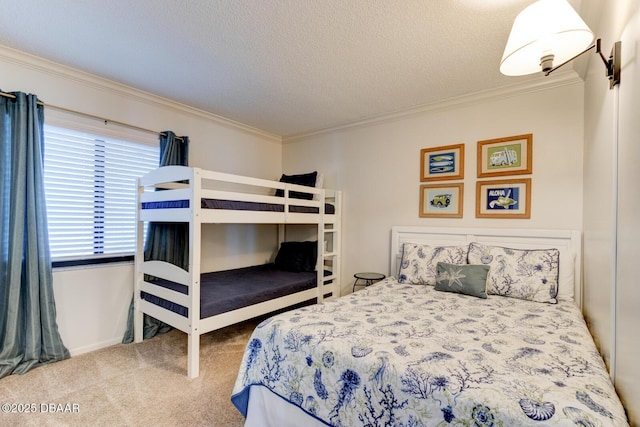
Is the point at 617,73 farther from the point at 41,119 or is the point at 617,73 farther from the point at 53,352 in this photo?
the point at 53,352

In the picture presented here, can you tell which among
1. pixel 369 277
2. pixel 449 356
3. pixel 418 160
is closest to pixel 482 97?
pixel 418 160

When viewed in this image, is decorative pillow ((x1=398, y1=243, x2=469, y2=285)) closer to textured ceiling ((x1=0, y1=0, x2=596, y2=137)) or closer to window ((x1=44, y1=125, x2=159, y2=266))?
textured ceiling ((x1=0, y1=0, x2=596, y2=137))

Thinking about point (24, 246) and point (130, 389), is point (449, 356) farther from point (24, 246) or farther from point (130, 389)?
point (24, 246)

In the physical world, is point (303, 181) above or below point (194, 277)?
above

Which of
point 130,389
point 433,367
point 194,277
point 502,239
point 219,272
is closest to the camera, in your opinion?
point 433,367

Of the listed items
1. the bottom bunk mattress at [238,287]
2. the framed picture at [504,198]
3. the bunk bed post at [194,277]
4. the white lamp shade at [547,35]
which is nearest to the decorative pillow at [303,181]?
the bottom bunk mattress at [238,287]

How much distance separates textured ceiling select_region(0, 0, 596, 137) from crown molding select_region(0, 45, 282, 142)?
0.09 meters

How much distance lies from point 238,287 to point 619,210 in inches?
104

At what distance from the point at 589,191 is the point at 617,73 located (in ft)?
3.67

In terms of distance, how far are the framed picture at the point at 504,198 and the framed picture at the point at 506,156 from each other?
91 millimetres

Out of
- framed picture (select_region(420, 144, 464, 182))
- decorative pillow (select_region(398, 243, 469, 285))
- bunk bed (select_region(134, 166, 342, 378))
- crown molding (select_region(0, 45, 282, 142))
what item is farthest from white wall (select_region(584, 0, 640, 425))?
crown molding (select_region(0, 45, 282, 142))

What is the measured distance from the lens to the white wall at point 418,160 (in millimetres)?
2461

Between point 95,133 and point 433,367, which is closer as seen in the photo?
point 433,367

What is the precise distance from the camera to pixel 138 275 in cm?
281
